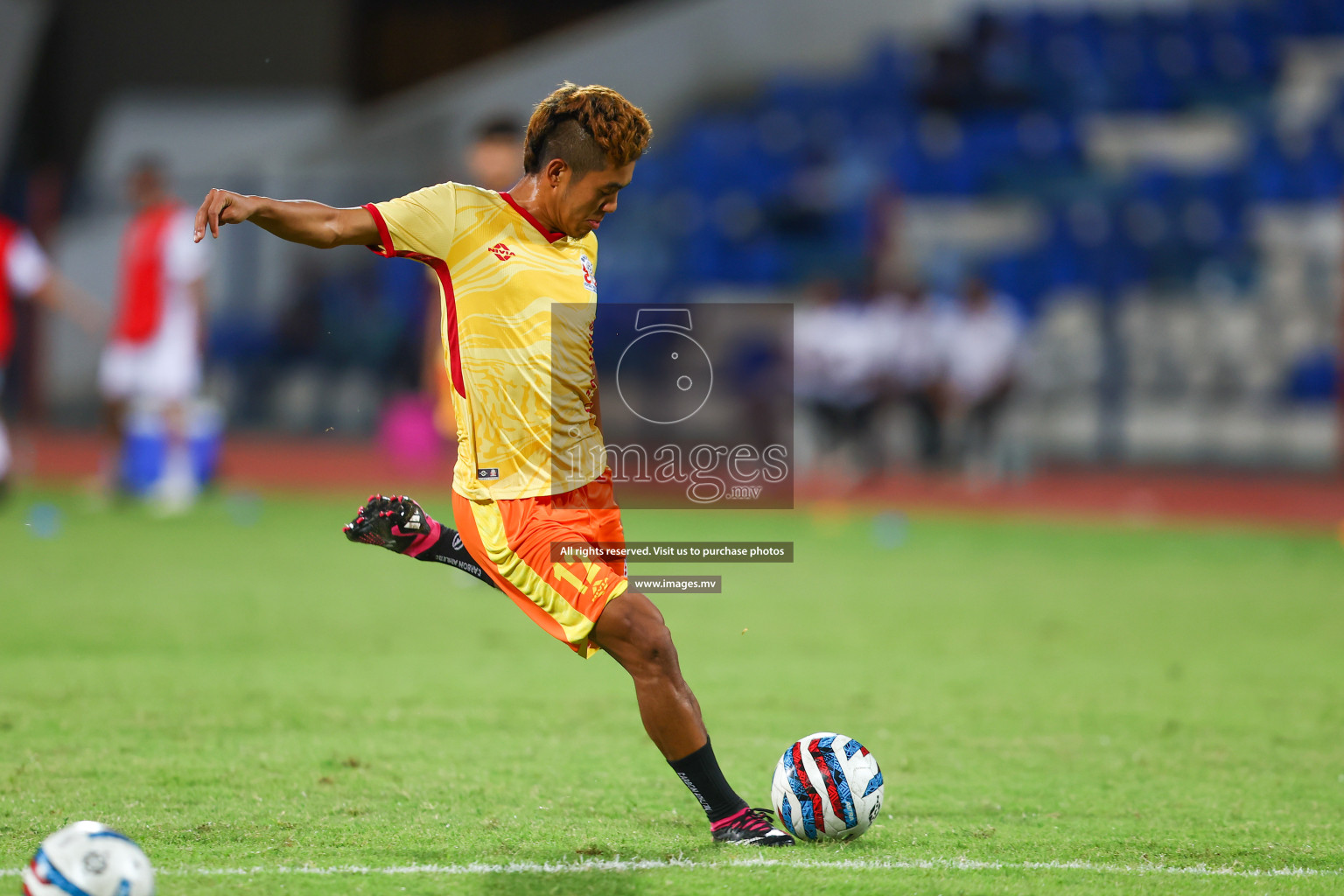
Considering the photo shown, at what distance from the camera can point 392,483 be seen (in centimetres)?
1642

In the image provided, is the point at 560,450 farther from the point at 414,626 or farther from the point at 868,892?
the point at 414,626

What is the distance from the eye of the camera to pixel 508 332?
451 centimetres

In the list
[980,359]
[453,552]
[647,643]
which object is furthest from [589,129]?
[980,359]

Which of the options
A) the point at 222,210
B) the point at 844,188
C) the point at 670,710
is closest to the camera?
the point at 222,210

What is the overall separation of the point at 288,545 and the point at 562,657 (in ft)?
14.4

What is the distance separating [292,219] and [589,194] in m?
0.85

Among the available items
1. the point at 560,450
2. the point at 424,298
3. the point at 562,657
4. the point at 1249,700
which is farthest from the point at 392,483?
the point at 560,450

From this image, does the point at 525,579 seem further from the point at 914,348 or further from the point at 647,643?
the point at 914,348

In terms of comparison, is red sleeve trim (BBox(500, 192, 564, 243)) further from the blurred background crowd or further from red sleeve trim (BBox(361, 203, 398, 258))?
the blurred background crowd

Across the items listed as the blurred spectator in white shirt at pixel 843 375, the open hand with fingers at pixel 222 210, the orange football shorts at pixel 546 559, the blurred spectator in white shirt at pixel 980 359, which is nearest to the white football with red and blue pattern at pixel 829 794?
the orange football shorts at pixel 546 559

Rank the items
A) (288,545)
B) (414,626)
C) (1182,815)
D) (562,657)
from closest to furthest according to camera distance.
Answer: (1182,815)
(562,657)
(414,626)
(288,545)

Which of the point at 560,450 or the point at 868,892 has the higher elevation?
the point at 560,450

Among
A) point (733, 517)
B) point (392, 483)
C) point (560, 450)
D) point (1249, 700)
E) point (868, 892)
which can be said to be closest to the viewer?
point (868, 892)

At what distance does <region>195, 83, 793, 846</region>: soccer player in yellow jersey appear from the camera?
14.6 ft
